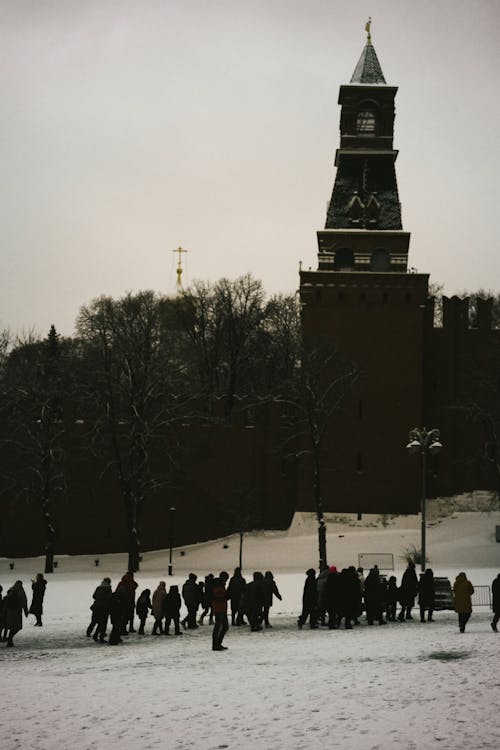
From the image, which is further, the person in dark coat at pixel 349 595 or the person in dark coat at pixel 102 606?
the person in dark coat at pixel 349 595

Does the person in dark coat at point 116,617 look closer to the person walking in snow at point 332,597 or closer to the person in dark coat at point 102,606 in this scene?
the person in dark coat at point 102,606

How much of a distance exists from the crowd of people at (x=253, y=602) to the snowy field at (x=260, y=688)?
0.38 metres

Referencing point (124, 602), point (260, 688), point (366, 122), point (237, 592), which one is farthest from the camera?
point (366, 122)

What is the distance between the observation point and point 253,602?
2080 centimetres

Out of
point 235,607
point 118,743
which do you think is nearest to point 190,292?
point 235,607

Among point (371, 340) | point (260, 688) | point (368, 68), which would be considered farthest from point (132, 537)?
point (368, 68)

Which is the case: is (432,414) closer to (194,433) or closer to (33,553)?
(194,433)

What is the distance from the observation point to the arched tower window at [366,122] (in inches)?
2044

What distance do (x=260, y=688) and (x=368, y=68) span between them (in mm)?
44225

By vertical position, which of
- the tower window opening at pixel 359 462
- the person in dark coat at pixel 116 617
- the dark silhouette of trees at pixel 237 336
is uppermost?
the dark silhouette of trees at pixel 237 336

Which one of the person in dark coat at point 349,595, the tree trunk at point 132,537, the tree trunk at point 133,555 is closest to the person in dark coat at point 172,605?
the person in dark coat at point 349,595

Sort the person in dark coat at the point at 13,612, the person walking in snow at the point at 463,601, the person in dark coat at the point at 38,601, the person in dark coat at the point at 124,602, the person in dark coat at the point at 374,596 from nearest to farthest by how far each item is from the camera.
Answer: the person walking in snow at the point at 463,601, the person in dark coat at the point at 13,612, the person in dark coat at the point at 124,602, the person in dark coat at the point at 374,596, the person in dark coat at the point at 38,601

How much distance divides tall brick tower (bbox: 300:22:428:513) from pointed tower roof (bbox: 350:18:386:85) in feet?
21.4

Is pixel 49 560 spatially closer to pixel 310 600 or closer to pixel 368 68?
pixel 310 600
